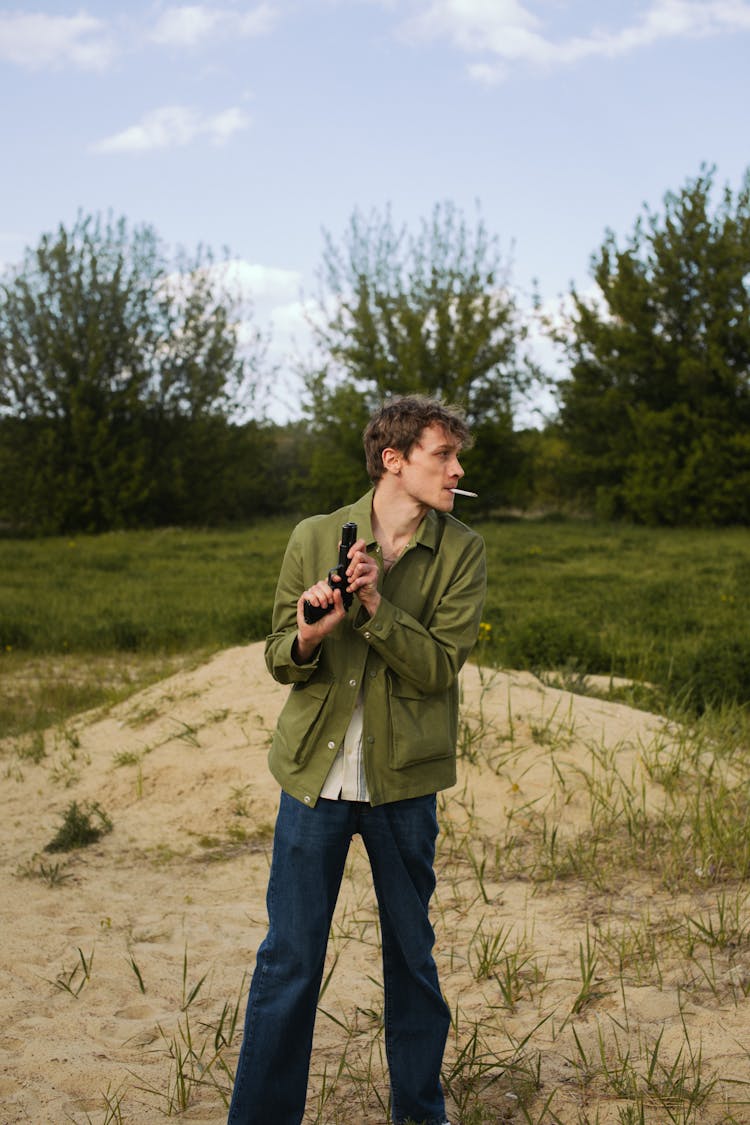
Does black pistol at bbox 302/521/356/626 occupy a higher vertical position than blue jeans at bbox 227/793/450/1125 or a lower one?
higher

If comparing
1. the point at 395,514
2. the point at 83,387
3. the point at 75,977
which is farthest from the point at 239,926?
the point at 83,387

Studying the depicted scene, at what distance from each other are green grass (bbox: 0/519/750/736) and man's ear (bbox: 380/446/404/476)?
5238 millimetres

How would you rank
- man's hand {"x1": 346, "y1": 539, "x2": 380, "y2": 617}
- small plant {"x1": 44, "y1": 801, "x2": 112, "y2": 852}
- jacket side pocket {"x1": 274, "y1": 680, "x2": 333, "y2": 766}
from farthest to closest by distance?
small plant {"x1": 44, "y1": 801, "x2": 112, "y2": 852} → jacket side pocket {"x1": 274, "y1": 680, "x2": 333, "y2": 766} → man's hand {"x1": 346, "y1": 539, "x2": 380, "y2": 617}

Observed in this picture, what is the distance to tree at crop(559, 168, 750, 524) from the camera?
27.6m

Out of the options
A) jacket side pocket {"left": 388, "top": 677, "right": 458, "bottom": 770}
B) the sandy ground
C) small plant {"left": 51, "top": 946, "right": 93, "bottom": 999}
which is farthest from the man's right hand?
small plant {"left": 51, "top": 946, "right": 93, "bottom": 999}

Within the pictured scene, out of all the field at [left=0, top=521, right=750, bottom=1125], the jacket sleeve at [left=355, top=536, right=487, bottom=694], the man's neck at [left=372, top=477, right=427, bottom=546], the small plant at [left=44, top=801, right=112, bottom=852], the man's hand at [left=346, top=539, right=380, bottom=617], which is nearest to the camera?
the man's hand at [left=346, top=539, right=380, bottom=617]

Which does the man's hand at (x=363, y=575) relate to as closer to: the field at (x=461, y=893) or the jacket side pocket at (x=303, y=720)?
the jacket side pocket at (x=303, y=720)

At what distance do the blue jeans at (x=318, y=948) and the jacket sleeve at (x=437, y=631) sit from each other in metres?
0.35

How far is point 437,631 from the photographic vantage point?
9.98ft

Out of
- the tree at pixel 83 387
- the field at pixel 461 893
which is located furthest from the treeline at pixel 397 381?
the field at pixel 461 893

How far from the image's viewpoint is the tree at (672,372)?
27578 mm

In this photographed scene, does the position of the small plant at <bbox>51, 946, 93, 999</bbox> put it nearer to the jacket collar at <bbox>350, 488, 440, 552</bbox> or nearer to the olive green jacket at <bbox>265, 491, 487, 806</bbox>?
the olive green jacket at <bbox>265, 491, 487, 806</bbox>

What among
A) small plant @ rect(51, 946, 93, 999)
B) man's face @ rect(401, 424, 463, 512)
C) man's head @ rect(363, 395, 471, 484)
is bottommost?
small plant @ rect(51, 946, 93, 999)

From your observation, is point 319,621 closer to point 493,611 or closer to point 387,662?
point 387,662
